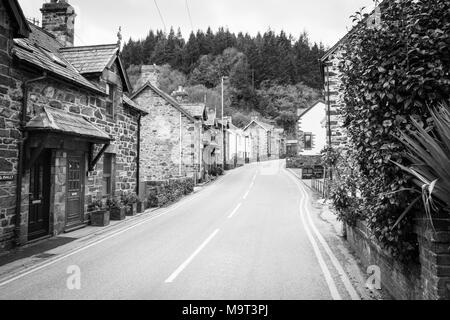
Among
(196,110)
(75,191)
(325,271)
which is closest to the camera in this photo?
(325,271)

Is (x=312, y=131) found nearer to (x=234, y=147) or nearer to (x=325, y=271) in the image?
(x=234, y=147)

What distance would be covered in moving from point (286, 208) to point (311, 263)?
28.2 ft

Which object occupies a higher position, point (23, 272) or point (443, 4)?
point (443, 4)

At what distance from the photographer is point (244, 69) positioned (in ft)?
299

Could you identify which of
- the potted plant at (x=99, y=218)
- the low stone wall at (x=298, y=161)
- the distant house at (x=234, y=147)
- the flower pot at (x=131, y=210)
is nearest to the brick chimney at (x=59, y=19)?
the flower pot at (x=131, y=210)

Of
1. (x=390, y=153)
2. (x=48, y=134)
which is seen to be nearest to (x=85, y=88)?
(x=48, y=134)

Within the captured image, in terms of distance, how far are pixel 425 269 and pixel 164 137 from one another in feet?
85.5

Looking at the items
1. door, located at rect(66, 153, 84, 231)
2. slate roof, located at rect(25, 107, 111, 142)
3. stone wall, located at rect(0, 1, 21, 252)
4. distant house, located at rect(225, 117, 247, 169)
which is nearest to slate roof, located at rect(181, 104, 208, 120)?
distant house, located at rect(225, 117, 247, 169)

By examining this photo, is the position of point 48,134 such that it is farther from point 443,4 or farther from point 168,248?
point 443,4

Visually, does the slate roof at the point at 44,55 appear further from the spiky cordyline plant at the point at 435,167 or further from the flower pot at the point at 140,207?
the spiky cordyline plant at the point at 435,167

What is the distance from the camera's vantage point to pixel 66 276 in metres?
6.66

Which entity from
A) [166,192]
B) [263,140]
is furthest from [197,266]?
[263,140]

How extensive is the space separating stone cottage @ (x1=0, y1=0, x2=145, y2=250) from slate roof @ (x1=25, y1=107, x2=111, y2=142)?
0.08ft

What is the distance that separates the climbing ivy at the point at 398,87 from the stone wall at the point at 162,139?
24155 millimetres
